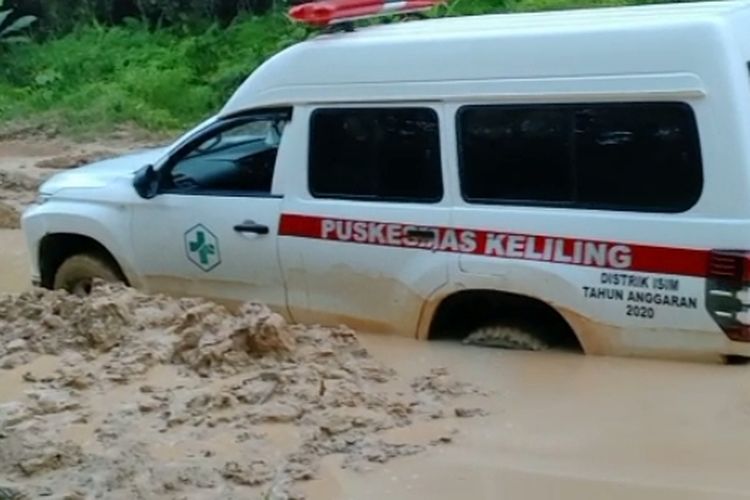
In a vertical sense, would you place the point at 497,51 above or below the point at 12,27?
above

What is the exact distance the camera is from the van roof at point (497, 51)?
5.88 metres

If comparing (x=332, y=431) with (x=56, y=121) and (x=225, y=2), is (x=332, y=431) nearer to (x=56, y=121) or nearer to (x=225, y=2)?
(x=56, y=121)

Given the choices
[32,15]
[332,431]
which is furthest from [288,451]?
[32,15]

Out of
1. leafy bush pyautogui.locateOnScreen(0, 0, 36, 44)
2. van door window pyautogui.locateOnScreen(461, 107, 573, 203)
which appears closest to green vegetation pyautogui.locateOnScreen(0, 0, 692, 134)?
leafy bush pyautogui.locateOnScreen(0, 0, 36, 44)

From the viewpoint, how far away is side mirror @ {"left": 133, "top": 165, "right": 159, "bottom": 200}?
754cm

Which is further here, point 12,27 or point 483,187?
point 12,27

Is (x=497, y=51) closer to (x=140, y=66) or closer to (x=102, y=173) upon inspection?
(x=102, y=173)

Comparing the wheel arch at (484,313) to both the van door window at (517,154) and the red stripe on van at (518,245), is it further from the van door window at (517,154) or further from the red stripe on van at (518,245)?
the van door window at (517,154)

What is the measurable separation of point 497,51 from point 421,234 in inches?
36.1

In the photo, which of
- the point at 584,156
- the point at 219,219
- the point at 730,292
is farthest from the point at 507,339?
the point at 219,219

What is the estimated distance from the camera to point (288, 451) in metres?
Answer: 5.54

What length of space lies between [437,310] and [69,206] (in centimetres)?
246

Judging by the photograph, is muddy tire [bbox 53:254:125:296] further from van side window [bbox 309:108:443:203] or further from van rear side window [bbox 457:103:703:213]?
van rear side window [bbox 457:103:703:213]

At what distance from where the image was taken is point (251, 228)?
7.14m
